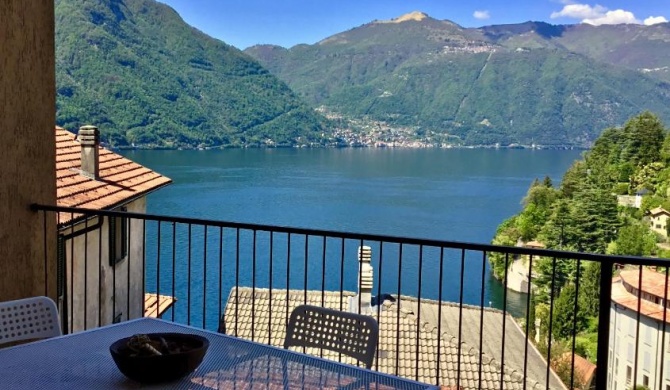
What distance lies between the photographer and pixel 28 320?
8.18 feet

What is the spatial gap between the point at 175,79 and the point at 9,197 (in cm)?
11937

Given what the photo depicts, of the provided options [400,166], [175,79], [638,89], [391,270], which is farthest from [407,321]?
[638,89]

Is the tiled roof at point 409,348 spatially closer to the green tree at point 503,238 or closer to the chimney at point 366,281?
Answer: the chimney at point 366,281

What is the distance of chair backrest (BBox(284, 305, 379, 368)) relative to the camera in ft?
7.66

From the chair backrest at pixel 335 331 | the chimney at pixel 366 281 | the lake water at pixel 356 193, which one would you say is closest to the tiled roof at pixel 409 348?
the chimney at pixel 366 281

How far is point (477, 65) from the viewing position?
199 m

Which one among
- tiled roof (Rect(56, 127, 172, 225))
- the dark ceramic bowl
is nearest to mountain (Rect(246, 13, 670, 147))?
tiled roof (Rect(56, 127, 172, 225))

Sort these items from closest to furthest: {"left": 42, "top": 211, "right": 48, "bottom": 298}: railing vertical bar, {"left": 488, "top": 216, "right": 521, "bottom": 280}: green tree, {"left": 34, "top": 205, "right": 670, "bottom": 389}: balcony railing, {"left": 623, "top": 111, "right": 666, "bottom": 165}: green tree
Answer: {"left": 34, "top": 205, "right": 670, "bottom": 389}: balcony railing
{"left": 42, "top": 211, "right": 48, "bottom": 298}: railing vertical bar
{"left": 488, "top": 216, "right": 521, "bottom": 280}: green tree
{"left": 623, "top": 111, "right": 666, "bottom": 165}: green tree

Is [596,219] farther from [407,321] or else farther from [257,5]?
[257,5]

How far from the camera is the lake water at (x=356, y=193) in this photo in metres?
44.2

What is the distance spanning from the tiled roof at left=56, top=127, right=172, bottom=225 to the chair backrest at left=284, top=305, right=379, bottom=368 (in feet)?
26.4

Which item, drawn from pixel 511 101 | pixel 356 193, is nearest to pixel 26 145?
pixel 356 193

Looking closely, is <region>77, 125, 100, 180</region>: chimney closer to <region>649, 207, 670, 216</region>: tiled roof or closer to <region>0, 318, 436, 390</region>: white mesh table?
<region>0, 318, 436, 390</region>: white mesh table

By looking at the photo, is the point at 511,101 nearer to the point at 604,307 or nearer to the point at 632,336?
the point at 632,336
